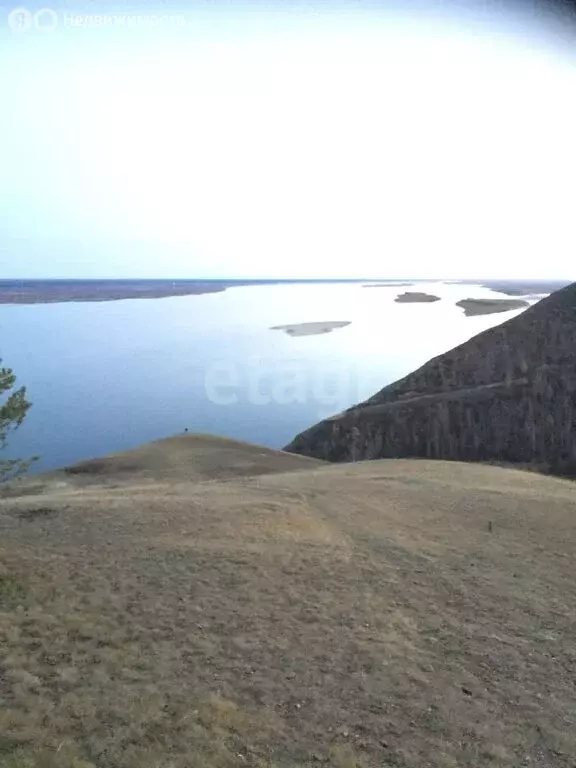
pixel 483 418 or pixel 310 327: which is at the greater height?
pixel 310 327

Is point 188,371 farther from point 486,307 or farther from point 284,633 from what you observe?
point 486,307

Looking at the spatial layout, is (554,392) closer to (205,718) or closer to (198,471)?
(198,471)

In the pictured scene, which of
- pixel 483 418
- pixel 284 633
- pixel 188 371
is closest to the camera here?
pixel 284 633

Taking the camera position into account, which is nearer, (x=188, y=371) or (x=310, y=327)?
(x=188, y=371)

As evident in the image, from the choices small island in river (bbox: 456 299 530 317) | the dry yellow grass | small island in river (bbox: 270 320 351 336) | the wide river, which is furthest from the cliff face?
small island in river (bbox: 456 299 530 317)

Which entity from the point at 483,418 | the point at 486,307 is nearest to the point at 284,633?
the point at 483,418

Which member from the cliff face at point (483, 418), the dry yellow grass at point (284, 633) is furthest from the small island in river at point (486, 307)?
the dry yellow grass at point (284, 633)

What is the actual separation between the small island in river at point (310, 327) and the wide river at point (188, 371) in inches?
90.6

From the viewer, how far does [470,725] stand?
7516mm

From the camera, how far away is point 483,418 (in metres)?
45.4

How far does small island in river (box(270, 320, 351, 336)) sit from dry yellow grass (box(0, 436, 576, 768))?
8693cm

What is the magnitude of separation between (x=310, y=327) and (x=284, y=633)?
104 metres

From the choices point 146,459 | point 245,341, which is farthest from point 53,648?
point 245,341

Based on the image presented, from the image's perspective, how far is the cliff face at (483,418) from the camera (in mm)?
43844
